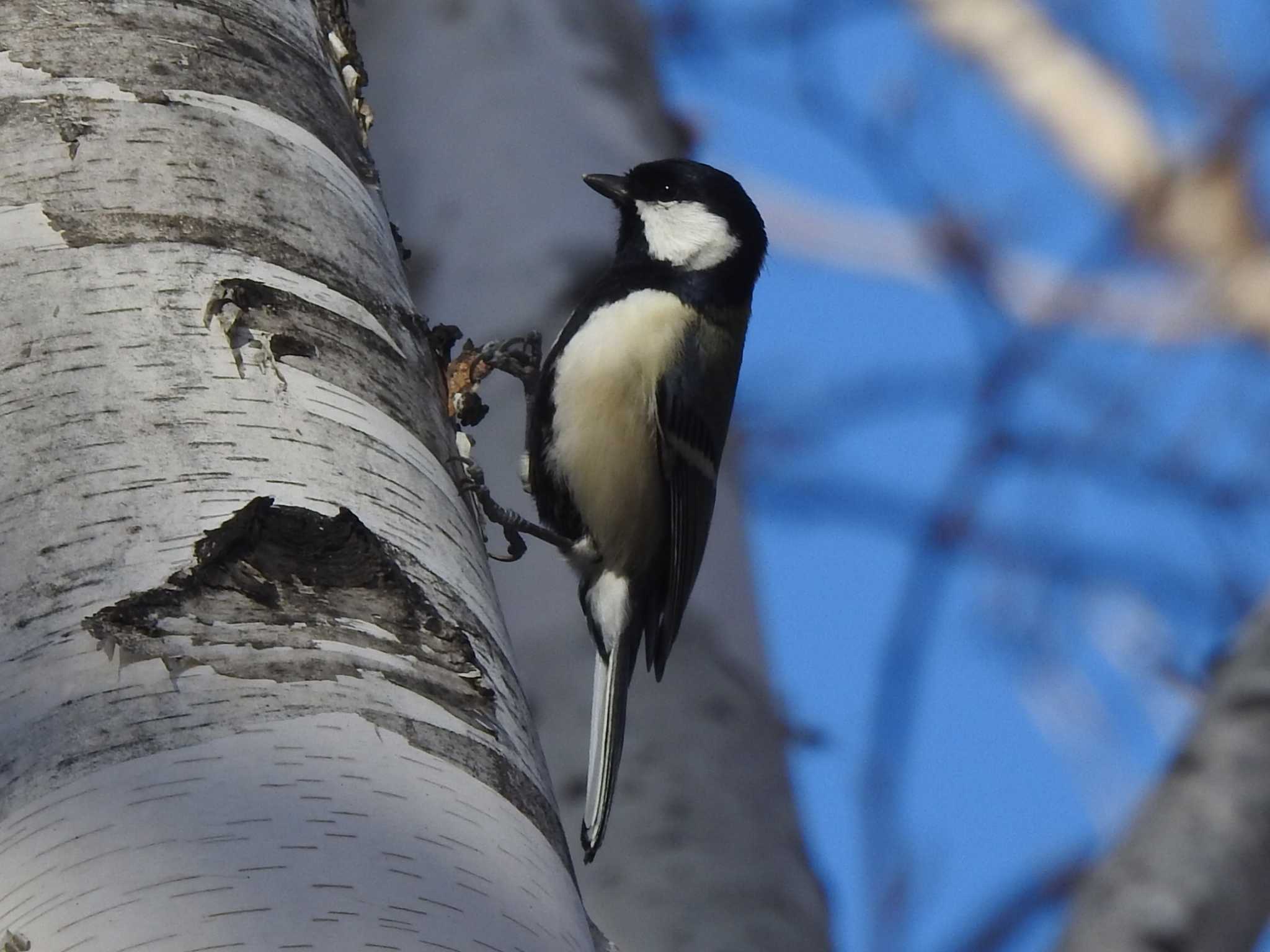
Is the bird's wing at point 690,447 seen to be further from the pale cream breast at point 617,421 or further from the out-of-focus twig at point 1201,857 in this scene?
the out-of-focus twig at point 1201,857

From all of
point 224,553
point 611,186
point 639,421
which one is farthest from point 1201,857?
point 611,186

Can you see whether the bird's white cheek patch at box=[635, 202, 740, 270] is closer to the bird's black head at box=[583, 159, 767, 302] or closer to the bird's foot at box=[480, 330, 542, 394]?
the bird's black head at box=[583, 159, 767, 302]

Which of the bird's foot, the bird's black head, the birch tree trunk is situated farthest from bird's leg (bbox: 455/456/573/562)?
the birch tree trunk

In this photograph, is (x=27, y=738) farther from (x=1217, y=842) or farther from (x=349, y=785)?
(x=1217, y=842)

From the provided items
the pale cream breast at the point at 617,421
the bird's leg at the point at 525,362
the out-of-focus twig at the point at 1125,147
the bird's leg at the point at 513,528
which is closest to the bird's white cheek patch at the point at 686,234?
the pale cream breast at the point at 617,421

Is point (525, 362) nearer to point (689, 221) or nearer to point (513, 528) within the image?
point (513, 528)

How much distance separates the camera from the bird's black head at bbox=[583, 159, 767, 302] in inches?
108

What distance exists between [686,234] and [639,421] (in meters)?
0.46

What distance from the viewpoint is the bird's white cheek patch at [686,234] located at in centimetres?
280

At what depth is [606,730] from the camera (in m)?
2.15

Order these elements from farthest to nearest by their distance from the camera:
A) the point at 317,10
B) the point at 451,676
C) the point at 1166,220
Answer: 1. the point at 1166,220
2. the point at 317,10
3. the point at 451,676

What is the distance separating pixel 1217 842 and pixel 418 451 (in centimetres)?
113

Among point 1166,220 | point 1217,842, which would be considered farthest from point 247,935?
point 1166,220

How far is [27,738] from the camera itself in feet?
2.93
